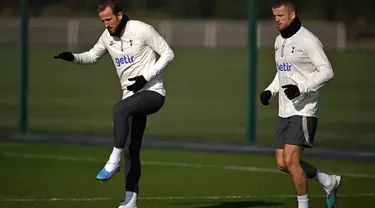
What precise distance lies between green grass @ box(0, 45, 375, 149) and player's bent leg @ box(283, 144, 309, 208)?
26.4 ft

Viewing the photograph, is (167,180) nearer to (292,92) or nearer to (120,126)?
(120,126)

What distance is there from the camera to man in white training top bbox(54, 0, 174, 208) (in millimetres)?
11320

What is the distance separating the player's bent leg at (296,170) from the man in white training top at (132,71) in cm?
150

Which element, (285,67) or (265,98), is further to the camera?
(265,98)

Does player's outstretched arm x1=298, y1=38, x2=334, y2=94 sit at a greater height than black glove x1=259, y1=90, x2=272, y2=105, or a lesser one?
greater

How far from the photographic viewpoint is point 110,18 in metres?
11.4

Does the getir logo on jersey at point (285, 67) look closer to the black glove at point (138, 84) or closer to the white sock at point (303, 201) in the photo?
the white sock at point (303, 201)

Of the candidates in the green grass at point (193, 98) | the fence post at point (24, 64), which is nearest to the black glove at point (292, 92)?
the green grass at point (193, 98)

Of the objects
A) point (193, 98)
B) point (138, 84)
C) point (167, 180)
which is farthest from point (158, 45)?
point (193, 98)

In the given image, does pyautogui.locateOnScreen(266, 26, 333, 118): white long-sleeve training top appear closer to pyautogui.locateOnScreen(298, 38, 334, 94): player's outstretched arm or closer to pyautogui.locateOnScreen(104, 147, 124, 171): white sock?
pyautogui.locateOnScreen(298, 38, 334, 94): player's outstretched arm

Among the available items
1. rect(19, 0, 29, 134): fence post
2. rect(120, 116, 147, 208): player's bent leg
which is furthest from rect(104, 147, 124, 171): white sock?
rect(19, 0, 29, 134): fence post

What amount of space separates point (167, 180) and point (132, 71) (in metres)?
3.31

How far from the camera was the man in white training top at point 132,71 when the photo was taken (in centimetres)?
1132

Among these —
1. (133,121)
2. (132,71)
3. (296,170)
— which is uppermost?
(132,71)
